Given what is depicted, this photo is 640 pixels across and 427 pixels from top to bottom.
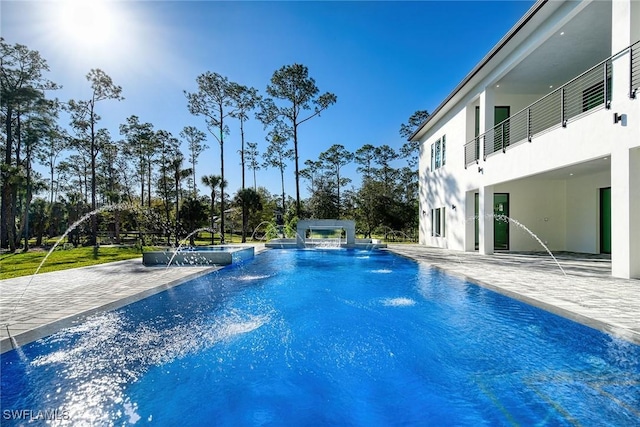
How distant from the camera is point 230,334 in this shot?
14.3 ft

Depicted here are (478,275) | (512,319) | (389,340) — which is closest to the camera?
(389,340)

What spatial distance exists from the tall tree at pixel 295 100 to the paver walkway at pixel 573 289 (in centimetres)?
1542

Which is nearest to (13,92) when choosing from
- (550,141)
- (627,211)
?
(550,141)

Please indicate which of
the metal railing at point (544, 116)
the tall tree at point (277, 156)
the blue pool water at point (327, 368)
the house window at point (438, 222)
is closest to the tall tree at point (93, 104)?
the tall tree at point (277, 156)

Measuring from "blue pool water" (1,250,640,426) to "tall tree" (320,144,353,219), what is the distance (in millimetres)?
29185

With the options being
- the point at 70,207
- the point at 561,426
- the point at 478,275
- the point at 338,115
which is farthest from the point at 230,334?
the point at 70,207

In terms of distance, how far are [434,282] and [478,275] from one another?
1.03 metres

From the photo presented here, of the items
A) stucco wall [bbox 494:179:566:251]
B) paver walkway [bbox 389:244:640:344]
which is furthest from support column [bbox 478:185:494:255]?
paver walkway [bbox 389:244:640:344]

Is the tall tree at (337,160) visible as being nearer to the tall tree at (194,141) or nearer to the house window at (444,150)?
the tall tree at (194,141)

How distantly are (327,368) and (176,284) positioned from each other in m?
5.05

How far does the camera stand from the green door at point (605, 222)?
→ 39.5 feet


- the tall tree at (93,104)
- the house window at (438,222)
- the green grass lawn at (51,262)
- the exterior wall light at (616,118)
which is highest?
the tall tree at (93,104)

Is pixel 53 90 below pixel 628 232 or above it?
above

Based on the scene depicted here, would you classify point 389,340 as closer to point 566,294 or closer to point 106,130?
point 566,294
